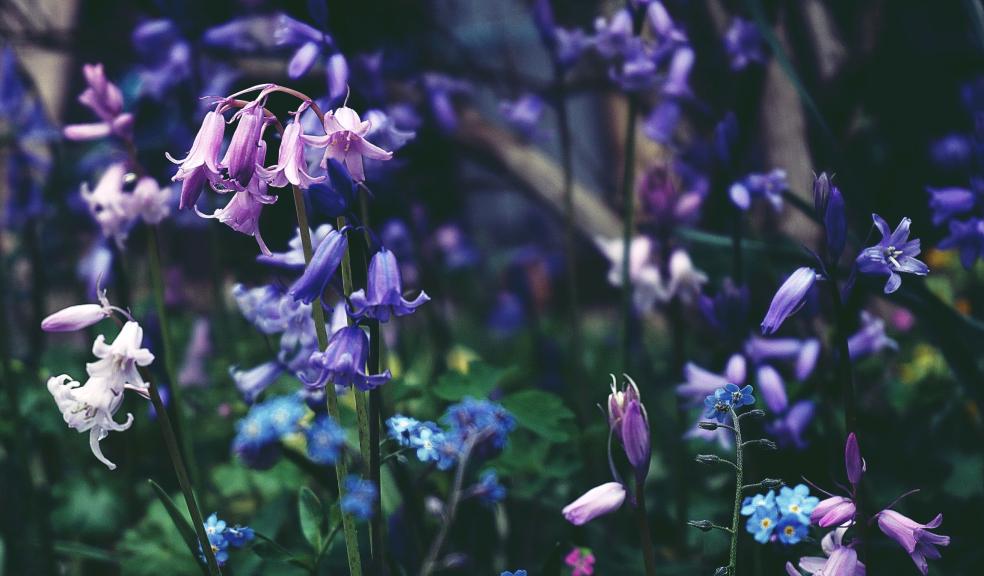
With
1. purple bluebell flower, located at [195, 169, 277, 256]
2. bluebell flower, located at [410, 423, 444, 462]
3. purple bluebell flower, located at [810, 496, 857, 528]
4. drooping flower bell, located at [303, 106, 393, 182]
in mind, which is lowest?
purple bluebell flower, located at [810, 496, 857, 528]

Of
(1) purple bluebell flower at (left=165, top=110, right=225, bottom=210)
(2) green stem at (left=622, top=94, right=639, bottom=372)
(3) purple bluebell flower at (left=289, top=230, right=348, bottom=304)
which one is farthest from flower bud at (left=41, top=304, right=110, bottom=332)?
(2) green stem at (left=622, top=94, right=639, bottom=372)

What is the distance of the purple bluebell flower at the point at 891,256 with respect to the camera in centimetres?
124

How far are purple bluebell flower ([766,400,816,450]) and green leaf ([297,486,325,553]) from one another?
3.42ft

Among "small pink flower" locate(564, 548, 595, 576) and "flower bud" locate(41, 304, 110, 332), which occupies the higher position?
"flower bud" locate(41, 304, 110, 332)

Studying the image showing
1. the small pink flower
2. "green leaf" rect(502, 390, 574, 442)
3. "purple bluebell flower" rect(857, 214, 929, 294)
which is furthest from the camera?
"green leaf" rect(502, 390, 574, 442)

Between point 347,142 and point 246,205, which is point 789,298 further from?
point 246,205

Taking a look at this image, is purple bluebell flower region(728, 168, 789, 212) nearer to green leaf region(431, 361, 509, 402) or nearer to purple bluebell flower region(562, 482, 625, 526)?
green leaf region(431, 361, 509, 402)

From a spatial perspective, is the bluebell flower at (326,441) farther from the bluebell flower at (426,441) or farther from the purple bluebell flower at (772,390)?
the purple bluebell flower at (772,390)

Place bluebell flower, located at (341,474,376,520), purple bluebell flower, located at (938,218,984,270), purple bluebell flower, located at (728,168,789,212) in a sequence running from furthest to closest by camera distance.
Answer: purple bluebell flower, located at (728,168,789,212), purple bluebell flower, located at (938,218,984,270), bluebell flower, located at (341,474,376,520)

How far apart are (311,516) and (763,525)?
0.73 meters

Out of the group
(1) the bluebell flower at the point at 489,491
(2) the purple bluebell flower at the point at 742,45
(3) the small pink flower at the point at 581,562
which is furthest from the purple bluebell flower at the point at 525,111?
(3) the small pink flower at the point at 581,562

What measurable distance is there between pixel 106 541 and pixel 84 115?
9.81 ft

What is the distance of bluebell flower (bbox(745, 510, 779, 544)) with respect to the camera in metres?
1.27

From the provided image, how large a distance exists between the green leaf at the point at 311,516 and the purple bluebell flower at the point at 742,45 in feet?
5.06
